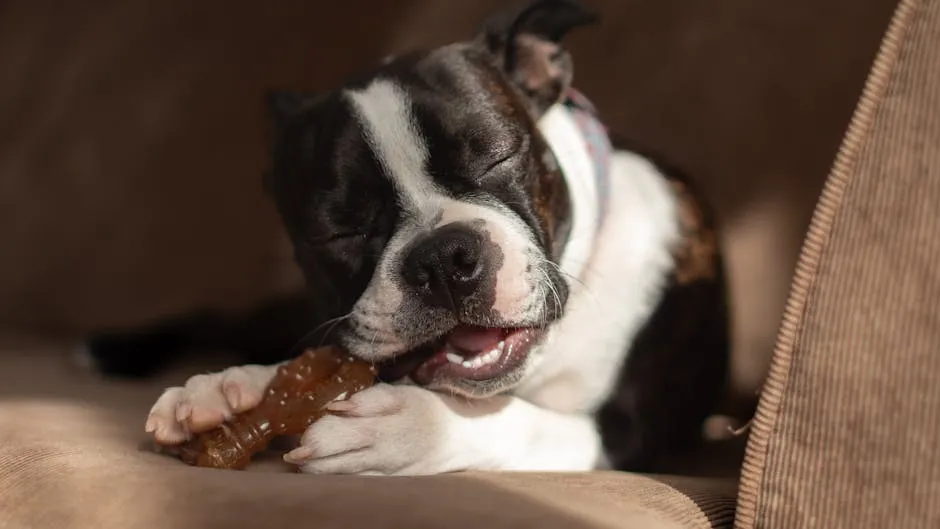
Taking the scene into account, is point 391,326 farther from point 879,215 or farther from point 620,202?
point 879,215

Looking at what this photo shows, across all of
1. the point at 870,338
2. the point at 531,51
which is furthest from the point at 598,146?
the point at 870,338

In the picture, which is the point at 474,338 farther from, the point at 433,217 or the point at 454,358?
the point at 433,217

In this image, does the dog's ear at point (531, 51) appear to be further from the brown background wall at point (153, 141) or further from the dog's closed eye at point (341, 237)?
the brown background wall at point (153, 141)

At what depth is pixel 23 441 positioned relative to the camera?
1124 mm

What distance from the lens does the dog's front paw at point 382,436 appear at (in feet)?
3.84

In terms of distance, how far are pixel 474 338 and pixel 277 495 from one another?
1.62ft

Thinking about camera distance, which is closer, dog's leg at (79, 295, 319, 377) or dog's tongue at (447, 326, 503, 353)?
dog's tongue at (447, 326, 503, 353)

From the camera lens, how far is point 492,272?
1288 millimetres

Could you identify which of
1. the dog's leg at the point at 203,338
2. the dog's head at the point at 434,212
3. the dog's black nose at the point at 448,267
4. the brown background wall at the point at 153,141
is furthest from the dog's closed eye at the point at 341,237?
the brown background wall at the point at 153,141

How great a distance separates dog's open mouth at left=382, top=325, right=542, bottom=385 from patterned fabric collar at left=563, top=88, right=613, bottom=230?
35 cm

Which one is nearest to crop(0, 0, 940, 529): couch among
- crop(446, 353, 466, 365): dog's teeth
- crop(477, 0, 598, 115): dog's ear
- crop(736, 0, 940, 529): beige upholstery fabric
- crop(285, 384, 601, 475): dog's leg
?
crop(736, 0, 940, 529): beige upholstery fabric

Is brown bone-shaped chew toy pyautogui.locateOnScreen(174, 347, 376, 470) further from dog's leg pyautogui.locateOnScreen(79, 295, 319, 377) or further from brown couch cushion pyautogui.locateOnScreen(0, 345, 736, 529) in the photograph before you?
dog's leg pyautogui.locateOnScreen(79, 295, 319, 377)

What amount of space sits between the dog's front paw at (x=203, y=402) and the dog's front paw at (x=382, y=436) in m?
0.13

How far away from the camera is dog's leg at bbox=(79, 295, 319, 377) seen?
6.81 ft
